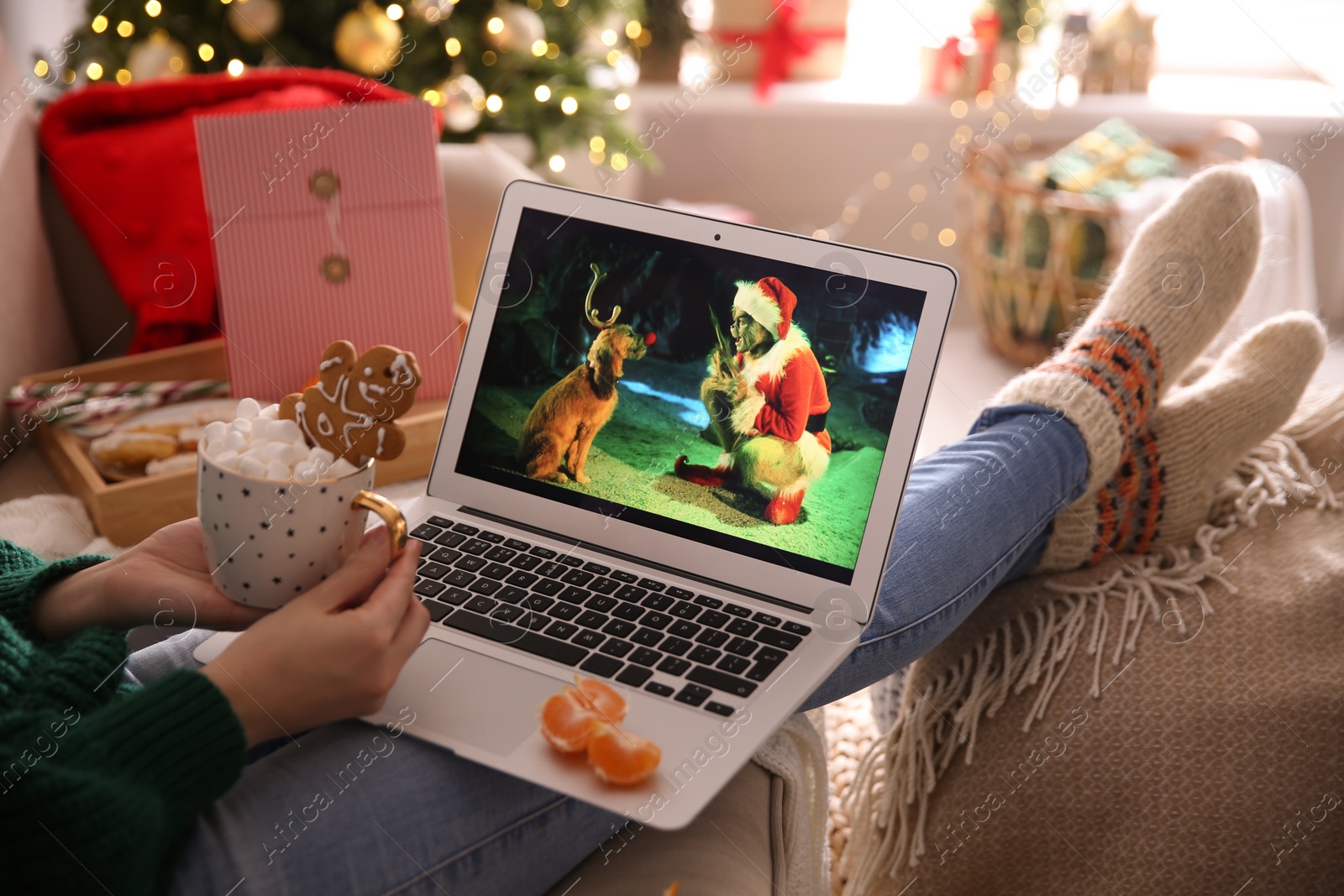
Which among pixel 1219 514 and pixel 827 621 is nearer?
pixel 827 621

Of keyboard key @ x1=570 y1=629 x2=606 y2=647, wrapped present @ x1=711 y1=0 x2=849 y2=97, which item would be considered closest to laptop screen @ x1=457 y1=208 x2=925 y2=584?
keyboard key @ x1=570 y1=629 x2=606 y2=647

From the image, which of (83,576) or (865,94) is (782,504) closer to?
(83,576)

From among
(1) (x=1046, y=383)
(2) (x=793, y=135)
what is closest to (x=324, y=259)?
(1) (x=1046, y=383)

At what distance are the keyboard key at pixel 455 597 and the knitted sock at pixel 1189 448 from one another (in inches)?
22.0

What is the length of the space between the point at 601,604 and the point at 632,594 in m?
0.02

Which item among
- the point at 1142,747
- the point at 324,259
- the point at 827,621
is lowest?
the point at 1142,747

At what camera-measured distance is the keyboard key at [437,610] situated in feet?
2.26

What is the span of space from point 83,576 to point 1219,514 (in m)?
1.00

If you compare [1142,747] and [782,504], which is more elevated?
[782,504]

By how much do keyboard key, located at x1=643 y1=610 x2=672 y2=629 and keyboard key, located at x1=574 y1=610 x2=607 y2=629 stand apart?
29 mm

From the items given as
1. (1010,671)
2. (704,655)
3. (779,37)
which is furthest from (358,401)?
(779,37)

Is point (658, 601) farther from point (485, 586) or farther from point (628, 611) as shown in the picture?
point (485, 586)

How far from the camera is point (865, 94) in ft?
8.73

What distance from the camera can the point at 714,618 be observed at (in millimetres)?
693
